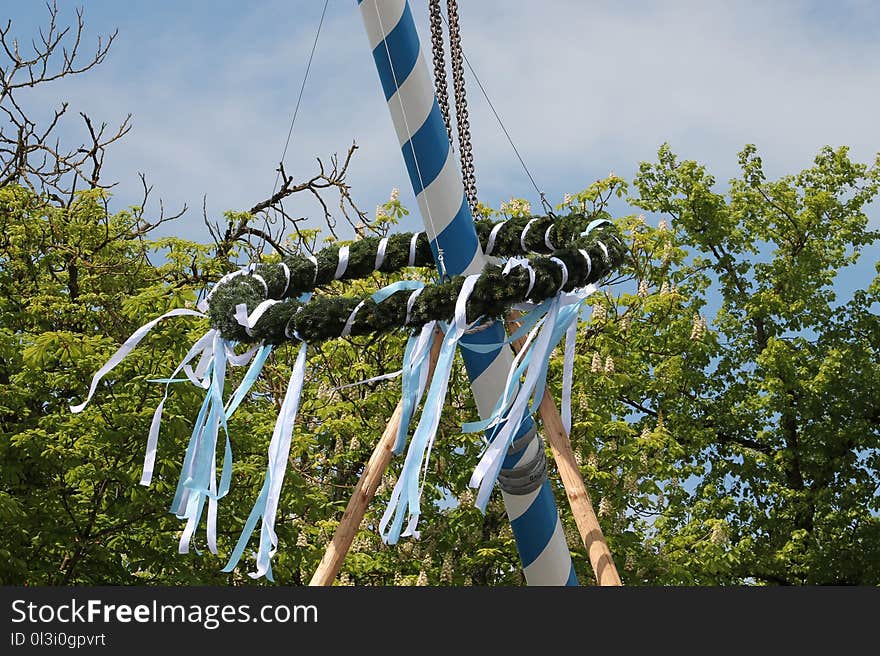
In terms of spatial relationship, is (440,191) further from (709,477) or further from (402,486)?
(709,477)

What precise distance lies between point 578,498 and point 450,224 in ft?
3.98

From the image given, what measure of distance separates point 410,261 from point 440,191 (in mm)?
567

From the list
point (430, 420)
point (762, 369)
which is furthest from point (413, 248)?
point (762, 369)

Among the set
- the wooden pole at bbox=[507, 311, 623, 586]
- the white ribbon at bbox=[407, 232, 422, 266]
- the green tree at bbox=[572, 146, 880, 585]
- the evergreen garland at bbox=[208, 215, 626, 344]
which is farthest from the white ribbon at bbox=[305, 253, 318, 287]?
the green tree at bbox=[572, 146, 880, 585]

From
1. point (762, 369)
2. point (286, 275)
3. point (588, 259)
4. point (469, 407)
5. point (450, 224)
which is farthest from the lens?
point (762, 369)

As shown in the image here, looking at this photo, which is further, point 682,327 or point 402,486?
point 682,327

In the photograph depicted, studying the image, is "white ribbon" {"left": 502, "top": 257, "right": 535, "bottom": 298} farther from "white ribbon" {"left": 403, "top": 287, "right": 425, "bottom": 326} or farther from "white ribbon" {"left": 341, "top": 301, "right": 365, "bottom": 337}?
"white ribbon" {"left": 341, "top": 301, "right": 365, "bottom": 337}

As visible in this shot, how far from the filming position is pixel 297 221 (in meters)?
11.1

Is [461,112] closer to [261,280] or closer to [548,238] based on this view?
[548,238]

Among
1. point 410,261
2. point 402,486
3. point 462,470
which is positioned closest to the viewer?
point 402,486

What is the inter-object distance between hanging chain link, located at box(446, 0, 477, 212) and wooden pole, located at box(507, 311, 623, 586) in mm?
611

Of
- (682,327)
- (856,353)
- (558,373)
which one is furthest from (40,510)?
(856,353)

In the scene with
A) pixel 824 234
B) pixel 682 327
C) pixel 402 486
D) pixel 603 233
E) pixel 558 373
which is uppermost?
pixel 824 234

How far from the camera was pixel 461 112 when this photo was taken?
16.8ft
